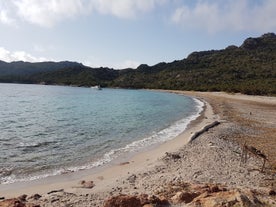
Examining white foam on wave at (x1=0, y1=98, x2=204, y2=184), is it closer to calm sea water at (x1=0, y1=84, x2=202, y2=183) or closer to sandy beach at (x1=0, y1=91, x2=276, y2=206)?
calm sea water at (x1=0, y1=84, x2=202, y2=183)

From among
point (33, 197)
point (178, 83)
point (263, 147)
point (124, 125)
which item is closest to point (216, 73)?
point (178, 83)

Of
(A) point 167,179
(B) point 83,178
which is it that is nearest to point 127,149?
(B) point 83,178

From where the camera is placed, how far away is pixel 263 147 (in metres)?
20.6

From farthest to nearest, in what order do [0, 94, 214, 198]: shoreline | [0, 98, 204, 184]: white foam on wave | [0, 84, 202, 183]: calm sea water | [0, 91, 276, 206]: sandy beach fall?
[0, 84, 202, 183]: calm sea water, [0, 98, 204, 184]: white foam on wave, [0, 94, 214, 198]: shoreline, [0, 91, 276, 206]: sandy beach

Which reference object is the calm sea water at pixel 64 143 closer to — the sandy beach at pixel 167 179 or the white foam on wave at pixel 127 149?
the white foam on wave at pixel 127 149

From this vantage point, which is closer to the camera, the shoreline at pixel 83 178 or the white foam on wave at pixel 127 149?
the shoreline at pixel 83 178

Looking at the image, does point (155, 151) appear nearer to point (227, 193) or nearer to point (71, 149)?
point (71, 149)

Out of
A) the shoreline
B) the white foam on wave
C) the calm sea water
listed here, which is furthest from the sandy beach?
the calm sea water

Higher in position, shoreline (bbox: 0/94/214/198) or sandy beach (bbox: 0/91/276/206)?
sandy beach (bbox: 0/91/276/206)

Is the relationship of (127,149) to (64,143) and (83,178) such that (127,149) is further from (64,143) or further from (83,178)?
(83,178)

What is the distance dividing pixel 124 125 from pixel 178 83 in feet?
423

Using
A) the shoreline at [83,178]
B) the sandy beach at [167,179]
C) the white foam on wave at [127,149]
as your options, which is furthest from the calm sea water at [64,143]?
the sandy beach at [167,179]

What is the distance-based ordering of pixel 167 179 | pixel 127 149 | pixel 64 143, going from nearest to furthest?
pixel 167 179
pixel 127 149
pixel 64 143

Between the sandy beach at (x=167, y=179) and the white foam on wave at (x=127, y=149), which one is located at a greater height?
the sandy beach at (x=167, y=179)
